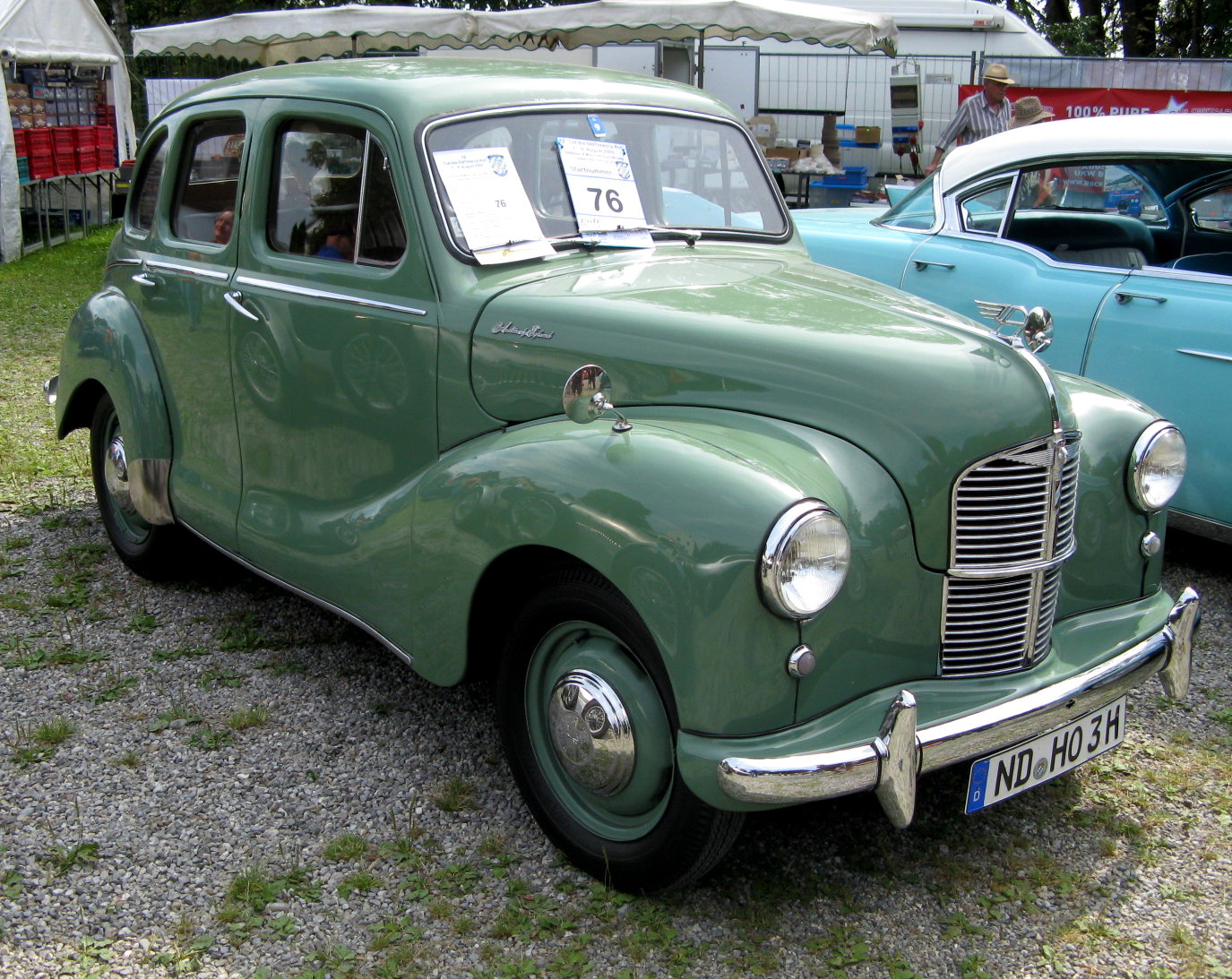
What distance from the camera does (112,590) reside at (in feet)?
15.0

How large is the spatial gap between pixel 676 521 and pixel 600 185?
4.74 ft

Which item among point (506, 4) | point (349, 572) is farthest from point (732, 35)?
point (506, 4)

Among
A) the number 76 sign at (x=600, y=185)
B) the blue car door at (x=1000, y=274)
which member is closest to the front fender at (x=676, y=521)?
the number 76 sign at (x=600, y=185)

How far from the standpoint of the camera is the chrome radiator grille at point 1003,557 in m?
2.61

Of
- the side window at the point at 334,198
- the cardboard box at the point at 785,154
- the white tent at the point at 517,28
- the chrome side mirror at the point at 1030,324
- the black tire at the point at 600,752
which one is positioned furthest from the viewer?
the cardboard box at the point at 785,154

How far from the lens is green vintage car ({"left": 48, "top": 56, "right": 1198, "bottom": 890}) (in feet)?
7.86

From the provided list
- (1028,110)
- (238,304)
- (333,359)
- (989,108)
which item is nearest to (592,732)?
(333,359)

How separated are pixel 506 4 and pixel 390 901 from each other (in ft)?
84.6

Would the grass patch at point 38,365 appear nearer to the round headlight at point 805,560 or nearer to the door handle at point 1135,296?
the round headlight at point 805,560

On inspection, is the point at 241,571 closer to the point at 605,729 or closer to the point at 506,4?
the point at 605,729

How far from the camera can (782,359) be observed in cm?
277

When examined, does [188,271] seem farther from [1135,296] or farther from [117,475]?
[1135,296]

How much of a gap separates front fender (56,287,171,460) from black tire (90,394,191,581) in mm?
155

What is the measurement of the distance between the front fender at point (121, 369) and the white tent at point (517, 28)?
7591mm
